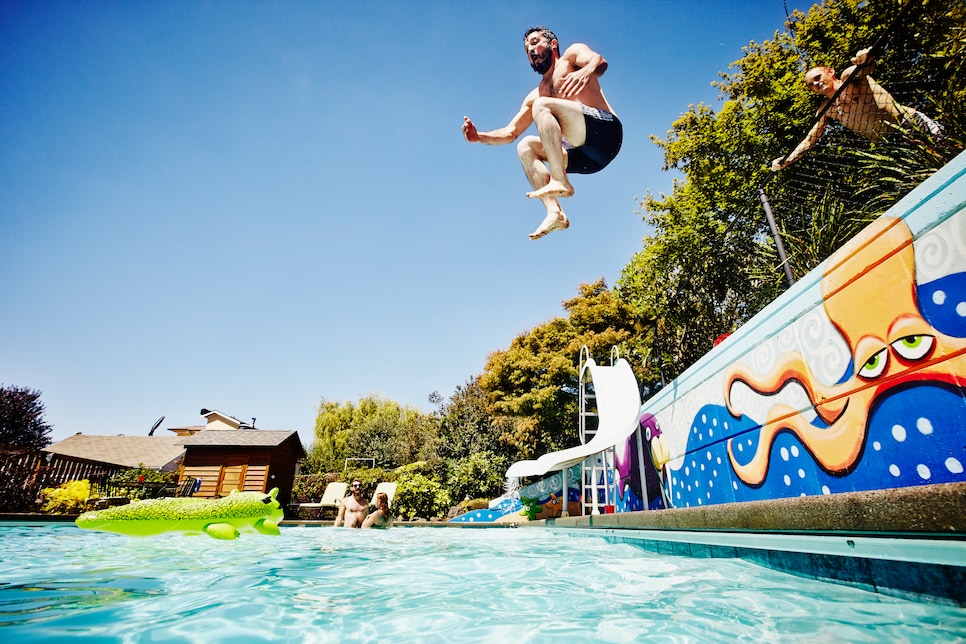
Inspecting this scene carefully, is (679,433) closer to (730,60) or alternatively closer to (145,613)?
(145,613)

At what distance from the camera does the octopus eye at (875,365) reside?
294 centimetres

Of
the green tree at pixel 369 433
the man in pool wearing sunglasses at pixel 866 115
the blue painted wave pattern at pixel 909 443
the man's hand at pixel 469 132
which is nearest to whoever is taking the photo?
the blue painted wave pattern at pixel 909 443

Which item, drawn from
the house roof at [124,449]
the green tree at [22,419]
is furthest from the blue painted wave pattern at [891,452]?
the green tree at [22,419]

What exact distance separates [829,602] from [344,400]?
1226 inches

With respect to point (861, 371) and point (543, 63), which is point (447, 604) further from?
point (543, 63)

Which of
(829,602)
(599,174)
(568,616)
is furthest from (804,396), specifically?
(568,616)

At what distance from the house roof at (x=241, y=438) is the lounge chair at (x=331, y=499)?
12.1 feet

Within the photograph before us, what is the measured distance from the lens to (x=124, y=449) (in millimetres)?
26156

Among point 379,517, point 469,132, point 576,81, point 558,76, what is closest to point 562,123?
point 576,81

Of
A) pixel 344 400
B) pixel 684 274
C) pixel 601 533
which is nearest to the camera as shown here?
pixel 601 533

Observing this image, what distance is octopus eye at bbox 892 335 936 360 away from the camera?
262 cm

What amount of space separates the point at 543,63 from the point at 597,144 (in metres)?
0.78

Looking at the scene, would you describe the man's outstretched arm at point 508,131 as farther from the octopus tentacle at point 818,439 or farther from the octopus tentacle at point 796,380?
the octopus tentacle at point 818,439

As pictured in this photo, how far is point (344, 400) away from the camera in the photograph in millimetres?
30391
